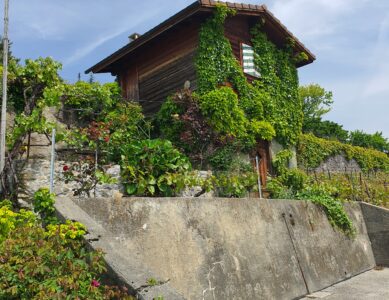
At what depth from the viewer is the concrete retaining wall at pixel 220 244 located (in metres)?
4.70

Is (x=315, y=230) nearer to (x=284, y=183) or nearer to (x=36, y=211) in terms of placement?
(x=284, y=183)

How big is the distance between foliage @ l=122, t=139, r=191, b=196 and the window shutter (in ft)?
25.0

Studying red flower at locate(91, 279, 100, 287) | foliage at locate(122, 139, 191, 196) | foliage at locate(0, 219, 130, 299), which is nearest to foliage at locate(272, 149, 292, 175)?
foliage at locate(122, 139, 191, 196)

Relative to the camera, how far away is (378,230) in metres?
11.0

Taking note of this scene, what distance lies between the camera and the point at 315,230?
8641mm

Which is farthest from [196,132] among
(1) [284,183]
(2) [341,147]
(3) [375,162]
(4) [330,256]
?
(3) [375,162]

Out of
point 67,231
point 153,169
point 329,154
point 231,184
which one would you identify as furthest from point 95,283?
point 329,154

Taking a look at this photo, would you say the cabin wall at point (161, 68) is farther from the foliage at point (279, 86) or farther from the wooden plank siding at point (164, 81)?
the foliage at point (279, 86)

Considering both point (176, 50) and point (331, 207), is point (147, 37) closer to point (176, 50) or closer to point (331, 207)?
point (176, 50)

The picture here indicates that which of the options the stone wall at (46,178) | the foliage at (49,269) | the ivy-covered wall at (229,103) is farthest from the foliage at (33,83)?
the foliage at (49,269)

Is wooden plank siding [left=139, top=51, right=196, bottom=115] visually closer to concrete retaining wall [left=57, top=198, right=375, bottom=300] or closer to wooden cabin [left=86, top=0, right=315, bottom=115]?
wooden cabin [left=86, top=0, right=315, bottom=115]

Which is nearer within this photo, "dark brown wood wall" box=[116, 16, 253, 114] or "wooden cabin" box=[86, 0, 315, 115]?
"wooden cabin" box=[86, 0, 315, 115]

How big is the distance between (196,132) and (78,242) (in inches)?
325

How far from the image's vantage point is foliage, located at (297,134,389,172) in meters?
19.1
